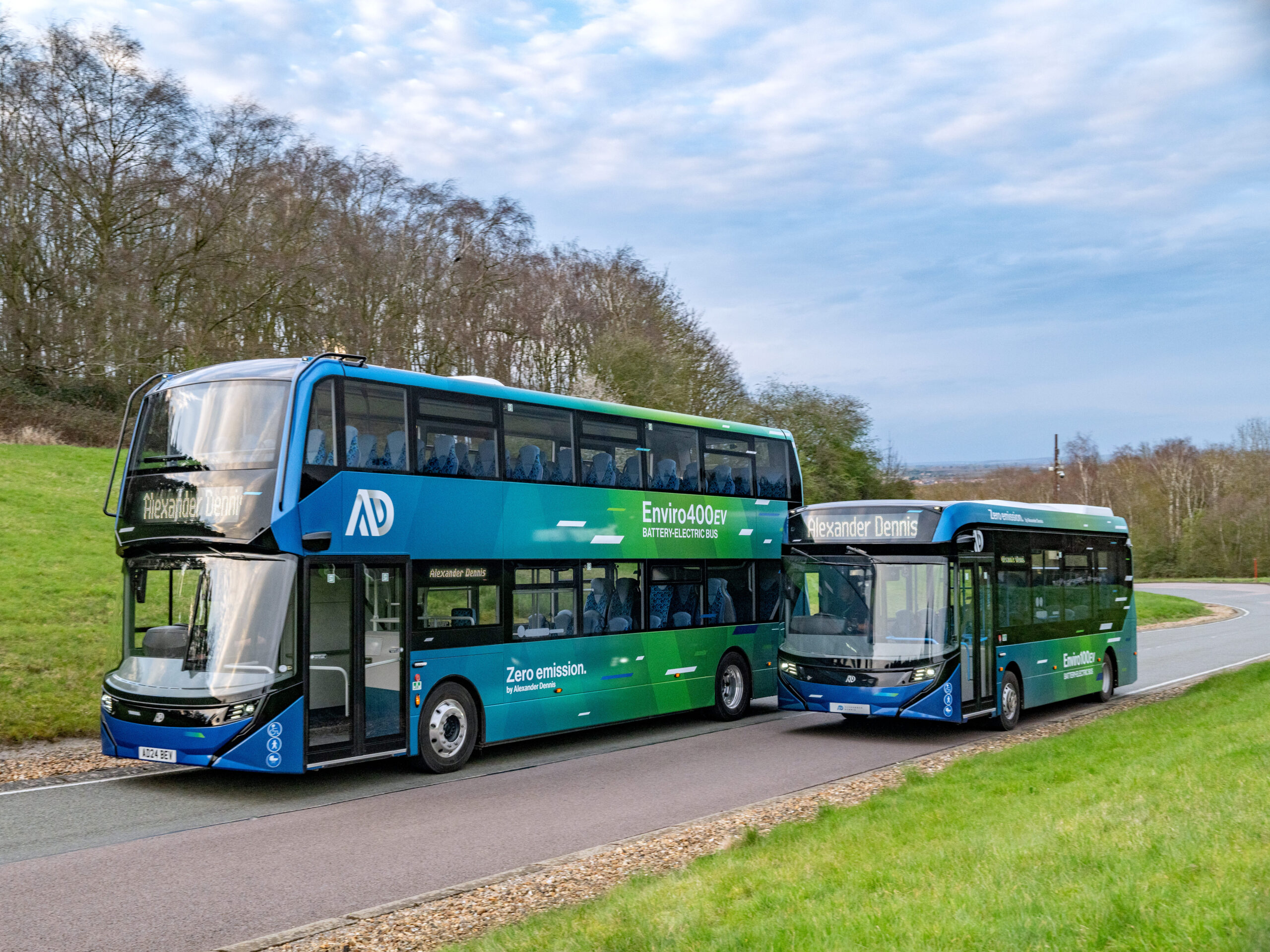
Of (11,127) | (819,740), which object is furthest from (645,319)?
(819,740)

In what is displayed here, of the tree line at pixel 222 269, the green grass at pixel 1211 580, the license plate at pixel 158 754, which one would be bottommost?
the green grass at pixel 1211 580

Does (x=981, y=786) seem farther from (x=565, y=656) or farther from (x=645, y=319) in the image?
(x=645, y=319)

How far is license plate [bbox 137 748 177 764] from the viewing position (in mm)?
10445

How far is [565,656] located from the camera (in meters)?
13.9

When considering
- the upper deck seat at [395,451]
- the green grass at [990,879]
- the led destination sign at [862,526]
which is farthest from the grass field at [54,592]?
the led destination sign at [862,526]

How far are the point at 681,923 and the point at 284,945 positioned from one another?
2223 millimetres

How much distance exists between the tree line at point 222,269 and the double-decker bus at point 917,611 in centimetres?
1733

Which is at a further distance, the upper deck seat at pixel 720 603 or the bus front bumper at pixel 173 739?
the upper deck seat at pixel 720 603

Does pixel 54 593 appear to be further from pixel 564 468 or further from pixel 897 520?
pixel 897 520

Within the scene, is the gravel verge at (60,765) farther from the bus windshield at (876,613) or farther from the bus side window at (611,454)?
the bus windshield at (876,613)

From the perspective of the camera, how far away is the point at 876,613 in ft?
Result: 48.5

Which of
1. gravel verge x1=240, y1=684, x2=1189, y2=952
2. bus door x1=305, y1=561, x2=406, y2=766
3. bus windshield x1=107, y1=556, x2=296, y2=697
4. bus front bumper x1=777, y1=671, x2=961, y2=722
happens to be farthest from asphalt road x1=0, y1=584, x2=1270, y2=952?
bus windshield x1=107, y1=556, x2=296, y2=697

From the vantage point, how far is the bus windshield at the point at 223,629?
1045 cm

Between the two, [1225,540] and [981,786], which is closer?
[981,786]
